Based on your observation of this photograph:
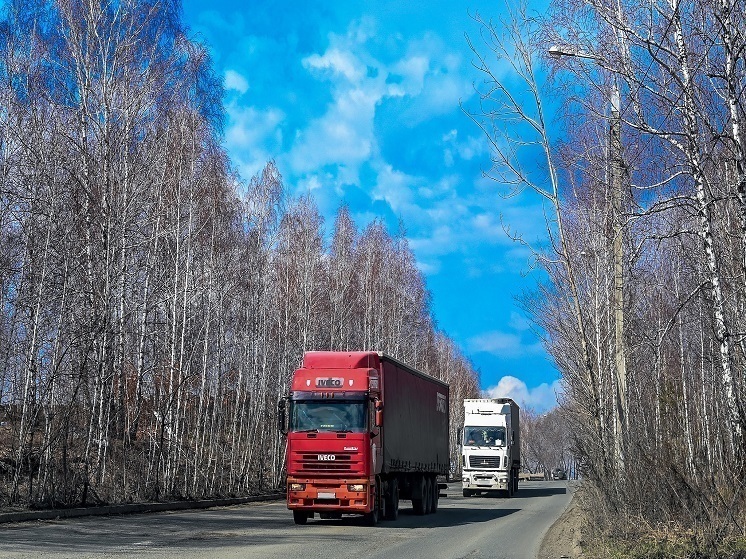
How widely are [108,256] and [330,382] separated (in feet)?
21.8

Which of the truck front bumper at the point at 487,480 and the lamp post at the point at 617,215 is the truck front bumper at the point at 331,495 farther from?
the truck front bumper at the point at 487,480

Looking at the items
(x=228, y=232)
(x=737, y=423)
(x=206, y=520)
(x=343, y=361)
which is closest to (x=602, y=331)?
(x=343, y=361)

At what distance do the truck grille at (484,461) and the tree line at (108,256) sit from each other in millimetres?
9739

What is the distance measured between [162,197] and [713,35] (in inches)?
837

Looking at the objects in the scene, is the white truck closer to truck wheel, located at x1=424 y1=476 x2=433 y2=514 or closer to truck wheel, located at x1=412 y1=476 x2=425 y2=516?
truck wheel, located at x1=424 y1=476 x2=433 y2=514

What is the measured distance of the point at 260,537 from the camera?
17844mm

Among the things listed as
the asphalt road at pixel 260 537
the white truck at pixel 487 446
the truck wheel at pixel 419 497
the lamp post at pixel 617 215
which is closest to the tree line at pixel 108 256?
the asphalt road at pixel 260 537

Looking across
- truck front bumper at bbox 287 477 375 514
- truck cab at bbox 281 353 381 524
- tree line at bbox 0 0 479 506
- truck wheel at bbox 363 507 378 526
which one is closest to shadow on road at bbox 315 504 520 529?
truck wheel at bbox 363 507 378 526

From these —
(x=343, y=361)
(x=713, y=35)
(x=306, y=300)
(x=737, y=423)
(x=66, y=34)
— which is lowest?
(x=737, y=423)

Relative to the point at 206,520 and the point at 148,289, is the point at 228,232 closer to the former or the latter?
the point at 148,289

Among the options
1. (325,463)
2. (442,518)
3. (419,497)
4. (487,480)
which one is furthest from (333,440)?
(487,480)

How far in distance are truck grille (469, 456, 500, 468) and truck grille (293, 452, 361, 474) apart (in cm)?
2356

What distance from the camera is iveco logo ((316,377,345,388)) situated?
73.3ft

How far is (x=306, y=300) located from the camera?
43.2 m
